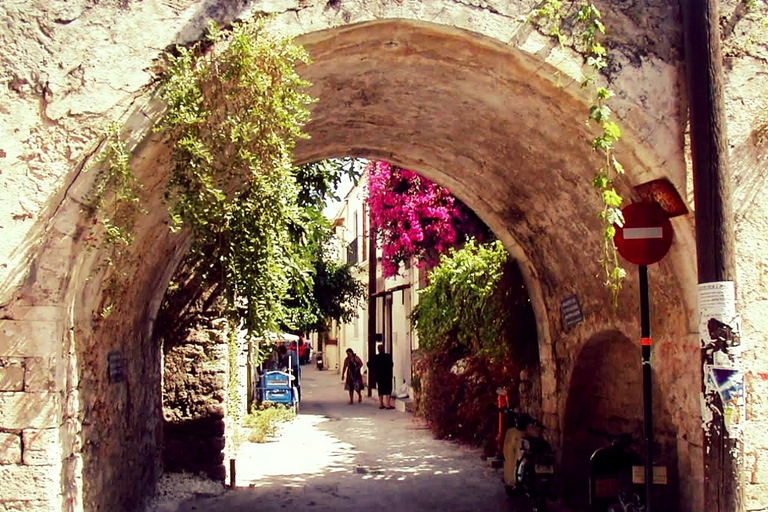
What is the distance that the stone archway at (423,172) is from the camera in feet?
15.9

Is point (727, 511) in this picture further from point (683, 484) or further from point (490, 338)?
point (490, 338)

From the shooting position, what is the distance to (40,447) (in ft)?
15.2

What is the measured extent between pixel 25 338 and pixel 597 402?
17.2ft

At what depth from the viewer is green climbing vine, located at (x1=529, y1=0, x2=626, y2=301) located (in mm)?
5055

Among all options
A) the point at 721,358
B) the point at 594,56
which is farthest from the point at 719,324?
the point at 594,56

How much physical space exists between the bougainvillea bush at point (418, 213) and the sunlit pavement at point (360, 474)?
10.0 feet

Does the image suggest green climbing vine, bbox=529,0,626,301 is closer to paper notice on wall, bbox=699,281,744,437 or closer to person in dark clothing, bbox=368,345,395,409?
paper notice on wall, bbox=699,281,744,437

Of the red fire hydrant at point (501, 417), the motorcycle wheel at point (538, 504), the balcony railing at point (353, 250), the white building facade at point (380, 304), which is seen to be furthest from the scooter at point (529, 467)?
the balcony railing at point (353, 250)

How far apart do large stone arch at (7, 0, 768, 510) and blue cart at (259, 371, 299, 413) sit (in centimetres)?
967

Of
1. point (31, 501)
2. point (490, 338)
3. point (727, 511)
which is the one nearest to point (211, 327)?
point (490, 338)

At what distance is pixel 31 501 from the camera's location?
461cm

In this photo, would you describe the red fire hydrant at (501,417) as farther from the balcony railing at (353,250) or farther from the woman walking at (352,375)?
the balcony railing at (353,250)

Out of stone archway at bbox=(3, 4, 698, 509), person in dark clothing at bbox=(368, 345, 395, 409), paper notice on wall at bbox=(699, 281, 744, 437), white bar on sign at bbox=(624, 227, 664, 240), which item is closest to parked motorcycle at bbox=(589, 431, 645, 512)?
stone archway at bbox=(3, 4, 698, 509)

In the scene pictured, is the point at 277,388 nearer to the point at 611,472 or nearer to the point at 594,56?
the point at 611,472
